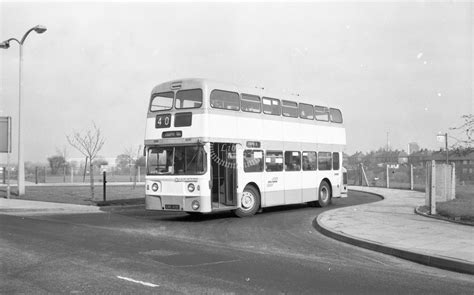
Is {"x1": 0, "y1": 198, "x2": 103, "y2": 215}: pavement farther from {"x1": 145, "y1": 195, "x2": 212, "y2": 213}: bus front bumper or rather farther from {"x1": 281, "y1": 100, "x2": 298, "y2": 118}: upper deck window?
{"x1": 281, "y1": 100, "x2": 298, "y2": 118}: upper deck window

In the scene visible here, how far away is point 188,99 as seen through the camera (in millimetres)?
14844

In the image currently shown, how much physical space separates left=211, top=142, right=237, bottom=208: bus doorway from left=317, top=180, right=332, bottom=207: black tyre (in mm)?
5602

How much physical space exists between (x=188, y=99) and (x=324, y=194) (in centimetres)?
851

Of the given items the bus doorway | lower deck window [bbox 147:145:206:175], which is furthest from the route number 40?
the bus doorway

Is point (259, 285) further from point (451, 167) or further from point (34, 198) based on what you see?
point (34, 198)

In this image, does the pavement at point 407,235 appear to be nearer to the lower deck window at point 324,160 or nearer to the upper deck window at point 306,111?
the lower deck window at point 324,160

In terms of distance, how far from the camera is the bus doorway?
1528 cm

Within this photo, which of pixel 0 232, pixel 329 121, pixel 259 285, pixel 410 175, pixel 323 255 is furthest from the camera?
pixel 410 175

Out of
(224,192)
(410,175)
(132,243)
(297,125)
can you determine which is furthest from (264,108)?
(410,175)

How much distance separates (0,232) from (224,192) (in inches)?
267

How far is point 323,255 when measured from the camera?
9125mm

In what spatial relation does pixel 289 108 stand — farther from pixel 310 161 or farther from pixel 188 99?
pixel 188 99

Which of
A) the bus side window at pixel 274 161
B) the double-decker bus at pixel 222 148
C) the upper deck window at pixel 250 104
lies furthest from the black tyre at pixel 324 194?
the upper deck window at pixel 250 104

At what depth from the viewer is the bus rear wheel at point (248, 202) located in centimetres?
1600
